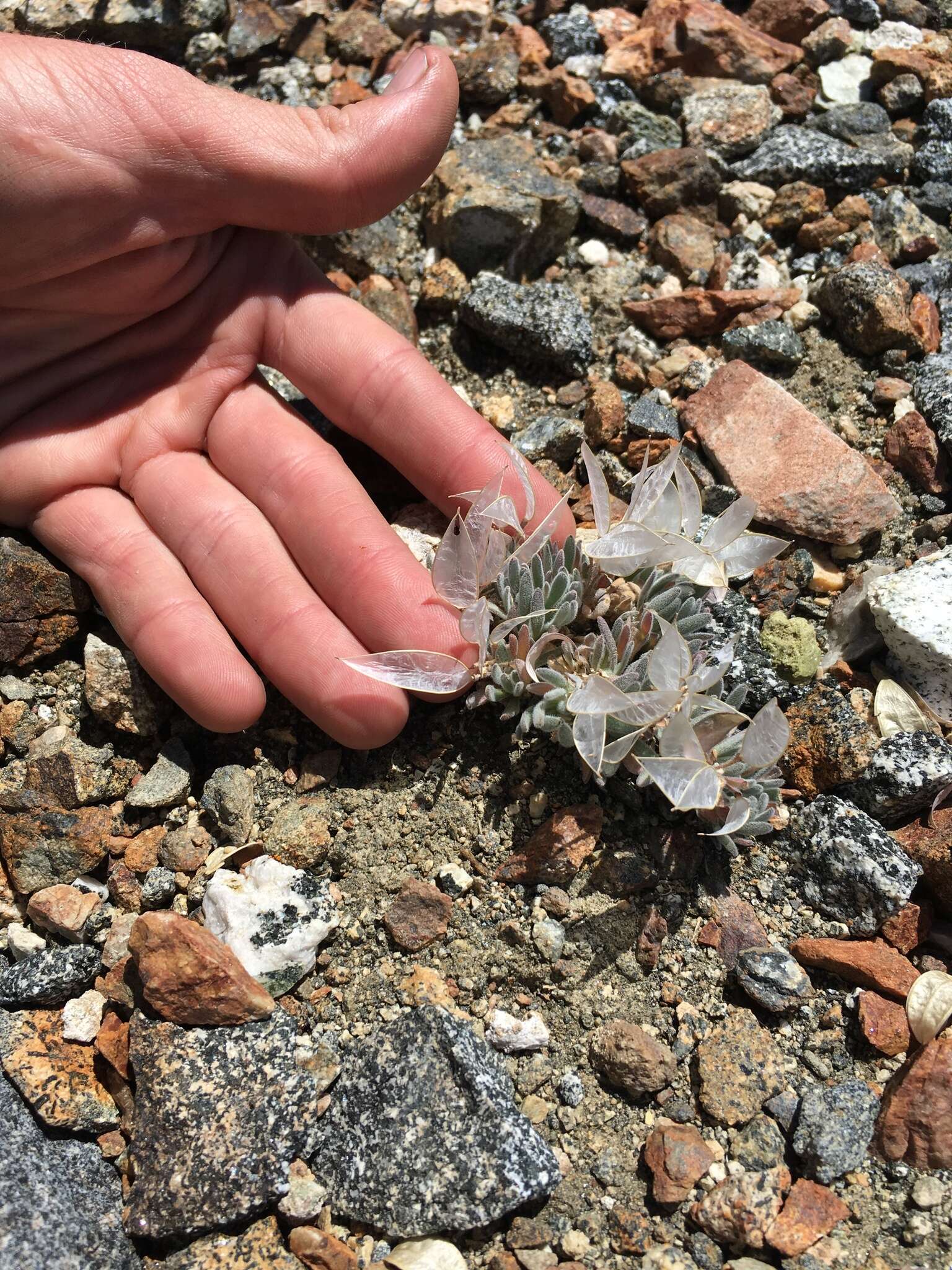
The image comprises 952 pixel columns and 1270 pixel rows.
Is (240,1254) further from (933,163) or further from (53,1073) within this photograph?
(933,163)

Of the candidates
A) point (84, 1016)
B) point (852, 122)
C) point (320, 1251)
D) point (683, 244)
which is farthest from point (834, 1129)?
point (852, 122)

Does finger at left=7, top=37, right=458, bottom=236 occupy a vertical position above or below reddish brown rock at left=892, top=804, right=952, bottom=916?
above

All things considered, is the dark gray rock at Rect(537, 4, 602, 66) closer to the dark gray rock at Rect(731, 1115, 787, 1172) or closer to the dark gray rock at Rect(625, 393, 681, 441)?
the dark gray rock at Rect(625, 393, 681, 441)

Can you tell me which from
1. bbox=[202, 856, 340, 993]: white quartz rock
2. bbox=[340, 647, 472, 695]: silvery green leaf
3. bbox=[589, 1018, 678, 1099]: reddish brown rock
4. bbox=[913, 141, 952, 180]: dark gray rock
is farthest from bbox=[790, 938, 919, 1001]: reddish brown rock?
bbox=[913, 141, 952, 180]: dark gray rock

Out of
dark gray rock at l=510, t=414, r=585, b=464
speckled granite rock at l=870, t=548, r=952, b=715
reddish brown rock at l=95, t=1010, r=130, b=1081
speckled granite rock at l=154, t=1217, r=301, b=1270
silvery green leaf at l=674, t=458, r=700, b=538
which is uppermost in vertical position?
silvery green leaf at l=674, t=458, r=700, b=538

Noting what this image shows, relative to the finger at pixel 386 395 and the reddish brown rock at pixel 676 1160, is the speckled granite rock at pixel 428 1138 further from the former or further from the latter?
the finger at pixel 386 395
